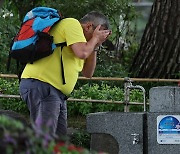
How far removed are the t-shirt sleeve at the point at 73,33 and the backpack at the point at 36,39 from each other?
0.10 m

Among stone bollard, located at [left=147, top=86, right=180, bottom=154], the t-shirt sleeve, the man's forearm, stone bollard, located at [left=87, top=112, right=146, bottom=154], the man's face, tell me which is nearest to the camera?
the t-shirt sleeve

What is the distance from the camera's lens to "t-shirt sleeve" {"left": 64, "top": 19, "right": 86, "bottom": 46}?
547 centimetres

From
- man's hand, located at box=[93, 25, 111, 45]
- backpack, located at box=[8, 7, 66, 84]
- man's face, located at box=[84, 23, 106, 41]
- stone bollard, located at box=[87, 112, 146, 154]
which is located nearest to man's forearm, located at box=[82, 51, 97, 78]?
man's face, located at box=[84, 23, 106, 41]

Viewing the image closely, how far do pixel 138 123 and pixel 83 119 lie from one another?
2932 mm

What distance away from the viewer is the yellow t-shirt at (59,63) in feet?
18.2

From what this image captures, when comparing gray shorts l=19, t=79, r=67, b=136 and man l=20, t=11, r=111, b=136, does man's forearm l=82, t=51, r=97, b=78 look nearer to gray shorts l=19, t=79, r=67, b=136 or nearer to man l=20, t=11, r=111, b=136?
man l=20, t=11, r=111, b=136

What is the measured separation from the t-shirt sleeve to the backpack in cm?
10

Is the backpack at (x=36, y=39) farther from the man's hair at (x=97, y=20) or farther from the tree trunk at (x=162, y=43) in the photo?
the tree trunk at (x=162, y=43)

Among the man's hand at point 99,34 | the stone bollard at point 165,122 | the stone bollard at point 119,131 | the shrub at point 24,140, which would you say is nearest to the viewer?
the shrub at point 24,140

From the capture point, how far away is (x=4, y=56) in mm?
12797

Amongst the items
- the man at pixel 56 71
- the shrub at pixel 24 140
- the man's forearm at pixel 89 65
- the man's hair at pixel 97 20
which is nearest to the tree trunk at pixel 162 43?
the man's forearm at pixel 89 65

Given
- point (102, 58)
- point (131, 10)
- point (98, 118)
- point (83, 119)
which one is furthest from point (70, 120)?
point (131, 10)

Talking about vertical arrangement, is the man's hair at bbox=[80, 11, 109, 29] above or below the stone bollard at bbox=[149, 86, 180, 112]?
above

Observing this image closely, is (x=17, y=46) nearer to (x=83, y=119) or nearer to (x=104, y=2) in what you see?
(x=83, y=119)
